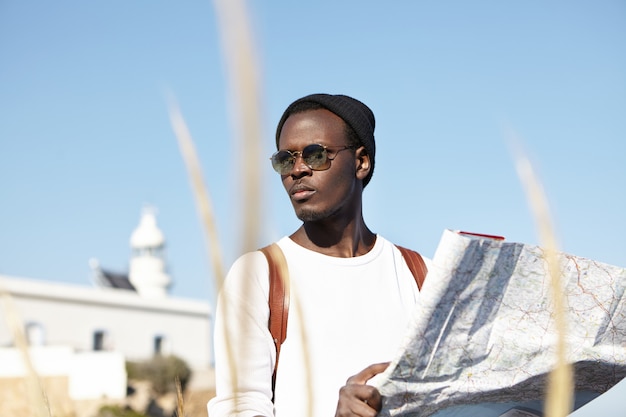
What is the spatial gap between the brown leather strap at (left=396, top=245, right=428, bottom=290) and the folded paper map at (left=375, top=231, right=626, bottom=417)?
0.50m

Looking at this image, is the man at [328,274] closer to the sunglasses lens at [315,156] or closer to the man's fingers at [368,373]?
the sunglasses lens at [315,156]

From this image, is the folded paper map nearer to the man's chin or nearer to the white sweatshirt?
the white sweatshirt

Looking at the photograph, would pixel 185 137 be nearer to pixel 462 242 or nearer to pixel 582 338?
pixel 462 242

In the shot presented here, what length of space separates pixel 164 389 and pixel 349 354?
21077mm

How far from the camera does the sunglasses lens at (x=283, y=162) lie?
158cm

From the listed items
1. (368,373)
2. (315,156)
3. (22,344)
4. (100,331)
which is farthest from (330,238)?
Answer: (100,331)

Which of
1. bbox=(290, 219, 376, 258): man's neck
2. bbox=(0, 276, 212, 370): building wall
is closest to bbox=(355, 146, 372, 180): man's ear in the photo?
bbox=(290, 219, 376, 258): man's neck

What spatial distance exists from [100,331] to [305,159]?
2413 centimetres

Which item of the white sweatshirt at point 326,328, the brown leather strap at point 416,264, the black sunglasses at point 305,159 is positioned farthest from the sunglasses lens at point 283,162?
the brown leather strap at point 416,264

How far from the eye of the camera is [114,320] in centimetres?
2480

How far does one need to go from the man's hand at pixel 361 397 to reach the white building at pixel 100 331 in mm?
17863

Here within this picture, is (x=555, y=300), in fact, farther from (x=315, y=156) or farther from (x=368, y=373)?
(x=315, y=156)

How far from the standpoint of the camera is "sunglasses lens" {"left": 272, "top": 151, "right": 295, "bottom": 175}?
5.17 ft

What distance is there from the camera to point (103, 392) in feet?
67.3
